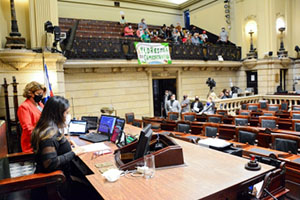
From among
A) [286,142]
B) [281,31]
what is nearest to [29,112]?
[286,142]

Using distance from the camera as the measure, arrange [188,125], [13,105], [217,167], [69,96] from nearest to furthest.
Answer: [217,167]
[188,125]
[13,105]
[69,96]

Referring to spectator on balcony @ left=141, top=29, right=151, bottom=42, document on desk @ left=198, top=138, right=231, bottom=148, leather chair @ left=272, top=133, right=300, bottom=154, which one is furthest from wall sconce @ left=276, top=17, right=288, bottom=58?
document on desk @ left=198, top=138, right=231, bottom=148

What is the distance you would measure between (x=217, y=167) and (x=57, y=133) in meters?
1.22

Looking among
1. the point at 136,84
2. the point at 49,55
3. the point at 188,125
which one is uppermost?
the point at 49,55

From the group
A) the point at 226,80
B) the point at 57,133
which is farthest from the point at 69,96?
the point at 226,80

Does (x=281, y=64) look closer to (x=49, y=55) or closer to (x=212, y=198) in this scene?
(x=49, y=55)

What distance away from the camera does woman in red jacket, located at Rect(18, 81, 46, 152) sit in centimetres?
268

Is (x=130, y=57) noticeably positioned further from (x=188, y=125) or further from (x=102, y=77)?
(x=188, y=125)

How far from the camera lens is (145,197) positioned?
124cm

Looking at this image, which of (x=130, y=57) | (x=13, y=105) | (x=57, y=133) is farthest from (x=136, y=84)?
(x=57, y=133)

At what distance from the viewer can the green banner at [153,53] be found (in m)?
8.70

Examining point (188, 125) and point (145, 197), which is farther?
point (188, 125)

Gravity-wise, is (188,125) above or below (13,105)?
below

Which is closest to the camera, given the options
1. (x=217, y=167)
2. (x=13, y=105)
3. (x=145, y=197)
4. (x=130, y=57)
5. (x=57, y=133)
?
(x=145, y=197)
